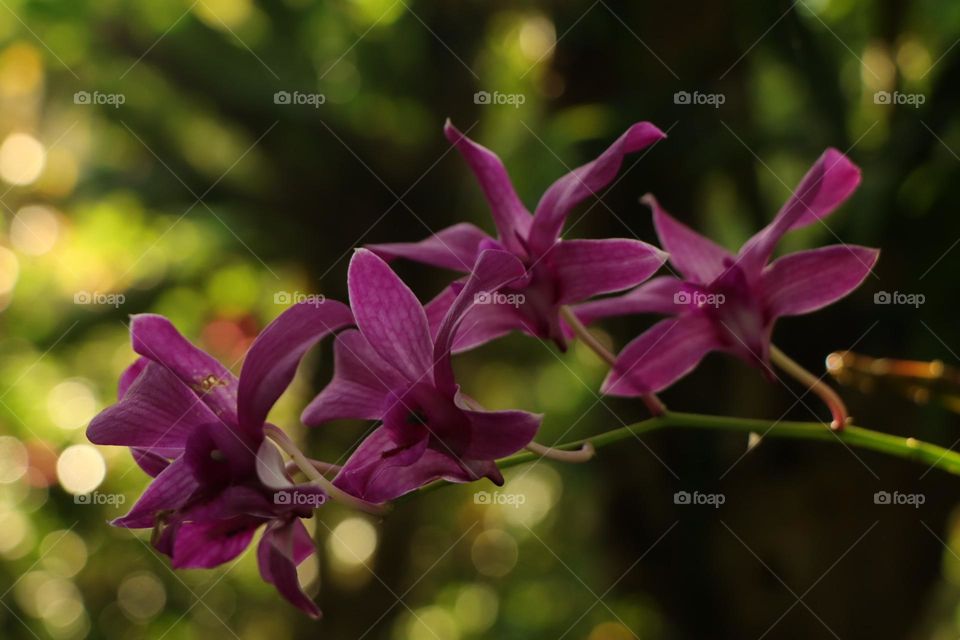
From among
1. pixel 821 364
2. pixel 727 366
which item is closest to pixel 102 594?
pixel 727 366

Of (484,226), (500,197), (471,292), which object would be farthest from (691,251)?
(484,226)

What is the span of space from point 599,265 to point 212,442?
26cm

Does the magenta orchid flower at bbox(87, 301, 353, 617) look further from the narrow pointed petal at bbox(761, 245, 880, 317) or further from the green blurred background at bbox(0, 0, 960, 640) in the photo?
the green blurred background at bbox(0, 0, 960, 640)

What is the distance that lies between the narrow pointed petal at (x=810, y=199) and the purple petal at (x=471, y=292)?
0.21 metres

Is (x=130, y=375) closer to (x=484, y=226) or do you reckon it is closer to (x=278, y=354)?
(x=278, y=354)

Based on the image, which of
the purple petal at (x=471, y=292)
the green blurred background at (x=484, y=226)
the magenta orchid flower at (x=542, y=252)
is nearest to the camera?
the purple petal at (x=471, y=292)

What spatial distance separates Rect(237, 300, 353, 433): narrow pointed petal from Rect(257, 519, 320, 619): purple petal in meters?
0.06

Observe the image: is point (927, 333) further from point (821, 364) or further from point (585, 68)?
point (585, 68)

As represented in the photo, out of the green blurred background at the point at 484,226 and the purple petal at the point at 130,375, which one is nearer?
the purple petal at the point at 130,375

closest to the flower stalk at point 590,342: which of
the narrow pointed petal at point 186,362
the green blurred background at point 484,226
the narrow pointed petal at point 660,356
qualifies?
the narrow pointed petal at point 660,356

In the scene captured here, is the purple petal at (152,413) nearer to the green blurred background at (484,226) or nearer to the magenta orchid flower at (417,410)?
the magenta orchid flower at (417,410)

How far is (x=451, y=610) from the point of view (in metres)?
3.32

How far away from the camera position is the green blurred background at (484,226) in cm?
162

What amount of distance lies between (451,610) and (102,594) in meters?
1.14
